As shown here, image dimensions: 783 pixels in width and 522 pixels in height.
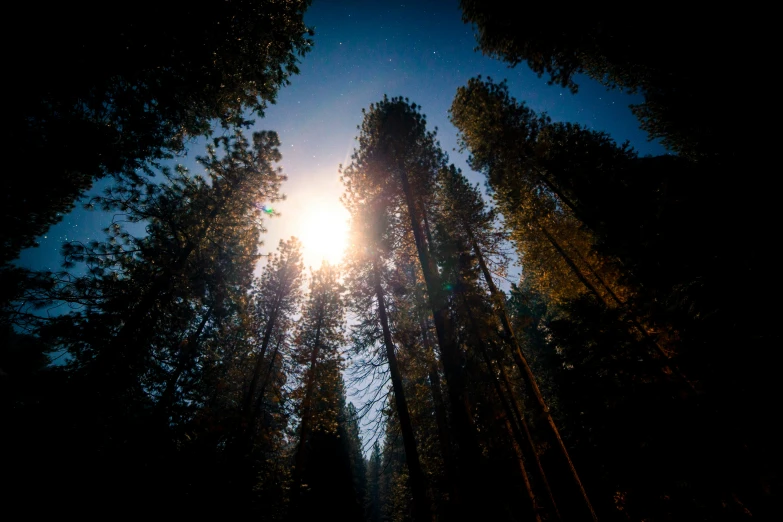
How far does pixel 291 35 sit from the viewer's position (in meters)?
6.52

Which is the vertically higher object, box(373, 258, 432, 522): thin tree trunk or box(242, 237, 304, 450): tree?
box(242, 237, 304, 450): tree

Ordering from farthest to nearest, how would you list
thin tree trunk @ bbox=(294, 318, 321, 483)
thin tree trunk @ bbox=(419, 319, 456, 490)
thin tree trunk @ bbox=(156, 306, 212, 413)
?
1. thin tree trunk @ bbox=(294, 318, 321, 483)
2. thin tree trunk @ bbox=(419, 319, 456, 490)
3. thin tree trunk @ bbox=(156, 306, 212, 413)

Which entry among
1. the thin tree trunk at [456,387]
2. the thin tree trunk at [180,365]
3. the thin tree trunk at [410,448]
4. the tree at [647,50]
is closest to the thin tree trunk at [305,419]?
the thin tree trunk at [180,365]

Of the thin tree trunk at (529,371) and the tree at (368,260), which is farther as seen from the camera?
the tree at (368,260)

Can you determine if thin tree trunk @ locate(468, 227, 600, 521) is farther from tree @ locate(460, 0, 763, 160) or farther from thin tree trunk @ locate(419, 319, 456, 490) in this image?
tree @ locate(460, 0, 763, 160)

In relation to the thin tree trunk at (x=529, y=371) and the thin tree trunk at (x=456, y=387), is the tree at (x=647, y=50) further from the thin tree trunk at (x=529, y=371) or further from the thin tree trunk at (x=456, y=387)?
the thin tree trunk at (x=456, y=387)

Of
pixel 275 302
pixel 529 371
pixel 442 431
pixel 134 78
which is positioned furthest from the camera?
pixel 275 302

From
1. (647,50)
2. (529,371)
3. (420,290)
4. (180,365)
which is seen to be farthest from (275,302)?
(647,50)

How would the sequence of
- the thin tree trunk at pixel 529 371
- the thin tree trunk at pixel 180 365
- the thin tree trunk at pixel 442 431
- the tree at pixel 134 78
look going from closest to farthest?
the tree at pixel 134 78 → the thin tree trunk at pixel 529 371 → the thin tree trunk at pixel 180 365 → the thin tree trunk at pixel 442 431

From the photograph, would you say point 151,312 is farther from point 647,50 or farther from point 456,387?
point 647,50

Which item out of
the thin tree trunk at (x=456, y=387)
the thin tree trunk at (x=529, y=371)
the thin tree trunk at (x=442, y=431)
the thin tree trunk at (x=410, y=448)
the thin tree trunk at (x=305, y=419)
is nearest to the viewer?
the thin tree trunk at (x=456, y=387)

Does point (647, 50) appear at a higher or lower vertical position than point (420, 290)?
higher

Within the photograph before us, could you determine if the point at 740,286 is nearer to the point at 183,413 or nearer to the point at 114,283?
the point at 183,413

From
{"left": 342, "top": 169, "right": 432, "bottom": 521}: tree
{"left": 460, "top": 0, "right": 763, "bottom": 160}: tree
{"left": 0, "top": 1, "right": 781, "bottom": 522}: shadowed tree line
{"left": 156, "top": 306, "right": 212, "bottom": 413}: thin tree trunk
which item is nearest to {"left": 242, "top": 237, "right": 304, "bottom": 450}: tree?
{"left": 0, "top": 1, "right": 781, "bottom": 522}: shadowed tree line
